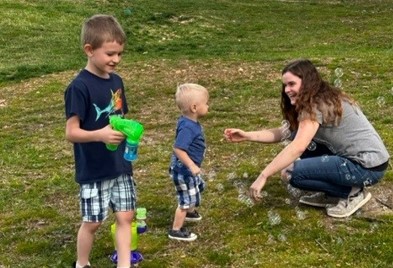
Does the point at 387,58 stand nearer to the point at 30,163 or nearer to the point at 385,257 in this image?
the point at 30,163

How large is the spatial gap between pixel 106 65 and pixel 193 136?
1035 mm

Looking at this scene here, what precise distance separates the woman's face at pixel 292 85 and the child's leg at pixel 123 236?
172cm

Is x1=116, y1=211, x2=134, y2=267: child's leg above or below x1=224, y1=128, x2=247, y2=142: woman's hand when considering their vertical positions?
below

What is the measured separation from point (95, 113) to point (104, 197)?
0.61 m

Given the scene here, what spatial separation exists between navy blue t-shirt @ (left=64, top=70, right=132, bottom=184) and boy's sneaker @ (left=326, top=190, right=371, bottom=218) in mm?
1934

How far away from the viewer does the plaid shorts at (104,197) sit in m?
4.79

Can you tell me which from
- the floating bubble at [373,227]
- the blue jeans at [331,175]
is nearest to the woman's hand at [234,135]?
the blue jeans at [331,175]

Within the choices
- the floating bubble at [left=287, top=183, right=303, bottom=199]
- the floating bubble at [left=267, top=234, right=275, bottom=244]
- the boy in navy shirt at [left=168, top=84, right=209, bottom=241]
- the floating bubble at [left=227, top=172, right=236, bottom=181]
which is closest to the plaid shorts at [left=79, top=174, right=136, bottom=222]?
the boy in navy shirt at [left=168, top=84, right=209, bottom=241]

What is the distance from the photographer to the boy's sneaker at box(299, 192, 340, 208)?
6.03m

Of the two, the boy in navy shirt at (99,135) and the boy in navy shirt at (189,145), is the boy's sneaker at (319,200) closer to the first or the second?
the boy in navy shirt at (189,145)

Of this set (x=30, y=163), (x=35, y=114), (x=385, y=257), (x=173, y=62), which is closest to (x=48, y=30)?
(x=173, y=62)

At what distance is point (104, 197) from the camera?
15.9 ft

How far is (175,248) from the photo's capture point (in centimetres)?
550

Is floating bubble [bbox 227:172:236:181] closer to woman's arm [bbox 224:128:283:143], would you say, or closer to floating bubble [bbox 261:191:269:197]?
floating bubble [bbox 261:191:269:197]
